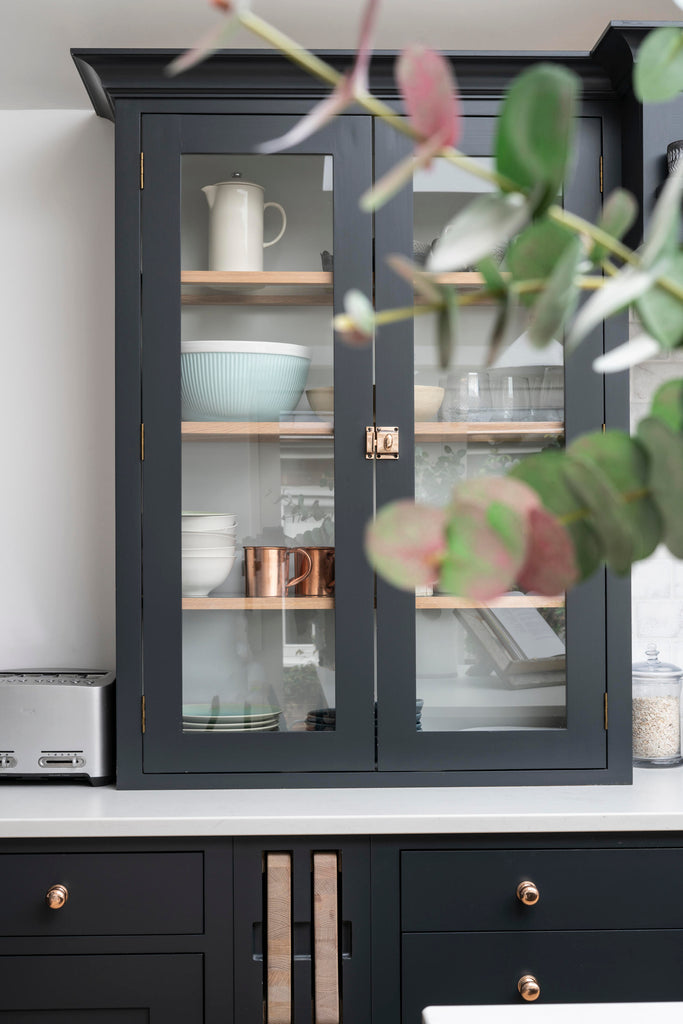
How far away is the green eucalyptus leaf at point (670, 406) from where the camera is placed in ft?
0.76

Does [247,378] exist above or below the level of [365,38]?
above

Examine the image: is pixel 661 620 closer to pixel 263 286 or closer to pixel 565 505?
pixel 263 286

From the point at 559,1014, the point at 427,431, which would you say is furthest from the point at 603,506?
the point at 427,431

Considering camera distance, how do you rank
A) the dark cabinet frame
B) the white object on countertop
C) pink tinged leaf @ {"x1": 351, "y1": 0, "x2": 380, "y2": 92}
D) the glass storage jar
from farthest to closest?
the glass storage jar
the dark cabinet frame
the white object on countertop
pink tinged leaf @ {"x1": 351, "y1": 0, "x2": 380, "y2": 92}

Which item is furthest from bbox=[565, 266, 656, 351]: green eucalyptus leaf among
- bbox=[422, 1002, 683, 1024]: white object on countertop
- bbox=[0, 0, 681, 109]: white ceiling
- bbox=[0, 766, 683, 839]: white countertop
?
bbox=[0, 0, 681, 109]: white ceiling

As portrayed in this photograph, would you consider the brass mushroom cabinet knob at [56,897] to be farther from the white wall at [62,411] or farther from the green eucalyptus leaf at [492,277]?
the green eucalyptus leaf at [492,277]

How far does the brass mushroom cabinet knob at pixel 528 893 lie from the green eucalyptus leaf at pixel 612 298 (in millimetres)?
1574

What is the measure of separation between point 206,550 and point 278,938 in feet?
2.38

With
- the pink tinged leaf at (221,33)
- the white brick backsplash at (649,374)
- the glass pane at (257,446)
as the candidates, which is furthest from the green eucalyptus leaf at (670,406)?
the white brick backsplash at (649,374)

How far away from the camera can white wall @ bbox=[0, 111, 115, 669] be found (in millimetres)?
2135

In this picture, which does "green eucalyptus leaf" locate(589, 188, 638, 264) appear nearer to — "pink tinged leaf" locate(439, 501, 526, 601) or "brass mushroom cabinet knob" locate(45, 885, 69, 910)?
"pink tinged leaf" locate(439, 501, 526, 601)

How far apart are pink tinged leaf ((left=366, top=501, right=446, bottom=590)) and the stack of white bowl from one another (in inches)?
64.1

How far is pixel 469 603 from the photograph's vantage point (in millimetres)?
1746

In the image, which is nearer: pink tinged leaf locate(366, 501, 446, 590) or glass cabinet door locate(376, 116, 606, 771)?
pink tinged leaf locate(366, 501, 446, 590)
